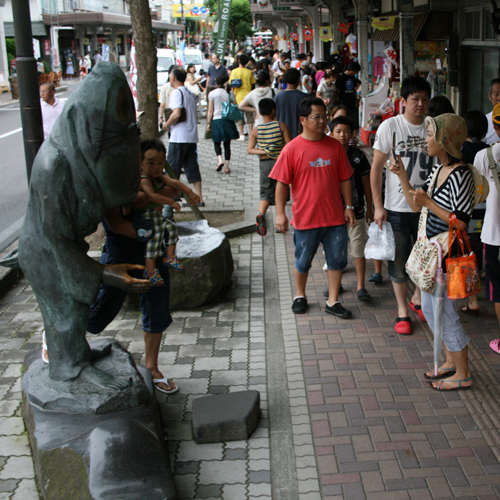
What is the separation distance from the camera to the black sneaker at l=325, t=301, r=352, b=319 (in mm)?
5758

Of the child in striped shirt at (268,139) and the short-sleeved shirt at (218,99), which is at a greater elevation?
the short-sleeved shirt at (218,99)

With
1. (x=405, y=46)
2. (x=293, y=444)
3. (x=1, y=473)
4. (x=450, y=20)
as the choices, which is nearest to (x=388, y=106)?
(x=450, y=20)

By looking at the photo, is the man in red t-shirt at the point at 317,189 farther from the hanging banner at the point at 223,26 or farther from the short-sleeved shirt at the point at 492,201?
the hanging banner at the point at 223,26

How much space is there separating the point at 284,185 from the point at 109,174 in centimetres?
263

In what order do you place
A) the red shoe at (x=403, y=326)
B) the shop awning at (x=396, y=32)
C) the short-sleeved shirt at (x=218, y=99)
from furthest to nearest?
the short-sleeved shirt at (x=218, y=99), the shop awning at (x=396, y=32), the red shoe at (x=403, y=326)

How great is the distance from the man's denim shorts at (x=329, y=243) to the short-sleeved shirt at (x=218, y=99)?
6497mm

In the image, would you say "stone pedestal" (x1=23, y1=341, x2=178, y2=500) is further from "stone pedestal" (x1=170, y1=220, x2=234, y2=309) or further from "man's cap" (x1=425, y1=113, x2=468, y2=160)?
"man's cap" (x1=425, y1=113, x2=468, y2=160)

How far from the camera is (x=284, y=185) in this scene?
5.71 m

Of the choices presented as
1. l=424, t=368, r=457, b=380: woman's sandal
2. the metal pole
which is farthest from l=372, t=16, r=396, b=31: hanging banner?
l=424, t=368, r=457, b=380: woman's sandal

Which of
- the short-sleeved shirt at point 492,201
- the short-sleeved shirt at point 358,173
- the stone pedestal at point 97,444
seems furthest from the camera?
the short-sleeved shirt at point 358,173

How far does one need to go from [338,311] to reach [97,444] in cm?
306

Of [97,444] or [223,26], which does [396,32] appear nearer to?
[223,26]

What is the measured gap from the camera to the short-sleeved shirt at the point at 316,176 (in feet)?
18.2

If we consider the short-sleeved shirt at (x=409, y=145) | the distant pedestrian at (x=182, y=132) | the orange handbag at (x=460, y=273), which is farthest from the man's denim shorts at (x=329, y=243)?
the distant pedestrian at (x=182, y=132)
